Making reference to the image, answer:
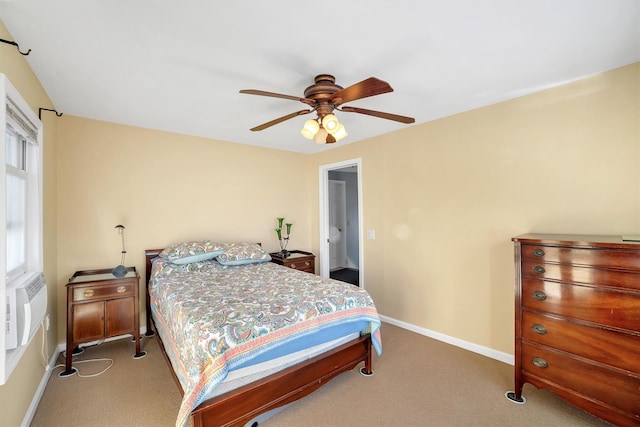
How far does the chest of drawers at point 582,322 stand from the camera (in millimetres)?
1674

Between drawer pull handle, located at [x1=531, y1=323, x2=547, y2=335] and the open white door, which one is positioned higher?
the open white door

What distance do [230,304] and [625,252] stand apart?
2.55 meters

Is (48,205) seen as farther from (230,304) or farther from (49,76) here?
(230,304)

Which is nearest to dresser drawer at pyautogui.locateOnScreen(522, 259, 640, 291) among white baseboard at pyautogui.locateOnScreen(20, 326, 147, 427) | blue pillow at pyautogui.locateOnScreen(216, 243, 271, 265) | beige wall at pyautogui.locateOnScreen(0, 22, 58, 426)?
blue pillow at pyautogui.locateOnScreen(216, 243, 271, 265)

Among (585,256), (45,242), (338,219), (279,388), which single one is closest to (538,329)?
(585,256)

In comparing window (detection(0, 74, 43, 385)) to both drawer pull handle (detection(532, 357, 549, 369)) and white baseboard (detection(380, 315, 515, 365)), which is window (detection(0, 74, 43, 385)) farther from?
white baseboard (detection(380, 315, 515, 365))

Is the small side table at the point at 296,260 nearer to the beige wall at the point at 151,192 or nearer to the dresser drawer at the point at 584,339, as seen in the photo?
the beige wall at the point at 151,192

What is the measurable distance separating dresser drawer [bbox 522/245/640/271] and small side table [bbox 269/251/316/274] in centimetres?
272

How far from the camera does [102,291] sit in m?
2.65

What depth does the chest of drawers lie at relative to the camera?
5.49 feet

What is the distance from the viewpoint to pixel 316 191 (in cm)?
477

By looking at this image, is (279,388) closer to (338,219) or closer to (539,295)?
(539,295)

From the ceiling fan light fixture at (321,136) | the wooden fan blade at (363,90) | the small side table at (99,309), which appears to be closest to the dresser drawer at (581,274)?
the wooden fan blade at (363,90)

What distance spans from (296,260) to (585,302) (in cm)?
303
